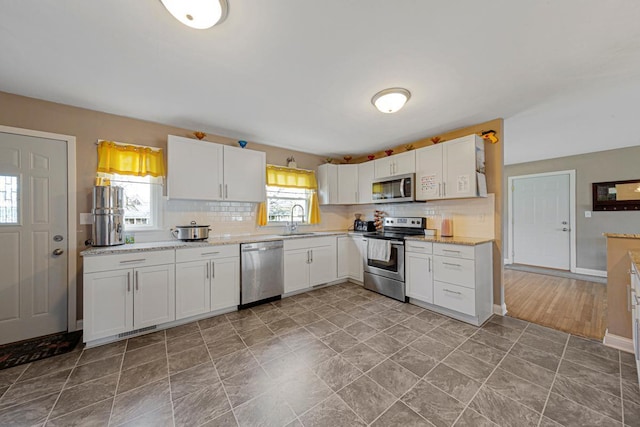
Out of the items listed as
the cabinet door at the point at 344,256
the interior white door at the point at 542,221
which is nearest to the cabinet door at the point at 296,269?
the cabinet door at the point at 344,256

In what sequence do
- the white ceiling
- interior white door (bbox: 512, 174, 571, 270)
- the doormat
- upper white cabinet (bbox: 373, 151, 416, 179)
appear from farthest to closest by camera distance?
interior white door (bbox: 512, 174, 571, 270), upper white cabinet (bbox: 373, 151, 416, 179), the doormat, the white ceiling

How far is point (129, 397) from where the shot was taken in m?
1.63

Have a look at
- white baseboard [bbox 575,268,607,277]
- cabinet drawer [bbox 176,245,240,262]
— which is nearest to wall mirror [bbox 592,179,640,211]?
white baseboard [bbox 575,268,607,277]

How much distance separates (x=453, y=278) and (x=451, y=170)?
137cm

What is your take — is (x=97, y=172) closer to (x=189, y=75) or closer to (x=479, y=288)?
(x=189, y=75)

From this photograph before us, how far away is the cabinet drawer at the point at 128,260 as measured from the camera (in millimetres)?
2225

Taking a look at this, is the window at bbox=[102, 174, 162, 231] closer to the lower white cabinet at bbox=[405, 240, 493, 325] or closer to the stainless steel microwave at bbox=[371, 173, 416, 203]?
the stainless steel microwave at bbox=[371, 173, 416, 203]

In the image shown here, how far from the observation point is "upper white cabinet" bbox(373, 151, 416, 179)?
3615mm

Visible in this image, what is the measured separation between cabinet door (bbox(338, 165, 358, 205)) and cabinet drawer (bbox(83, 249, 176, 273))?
2.84 meters

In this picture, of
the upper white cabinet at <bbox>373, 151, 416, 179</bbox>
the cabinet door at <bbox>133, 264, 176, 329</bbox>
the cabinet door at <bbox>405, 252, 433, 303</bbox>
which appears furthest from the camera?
the upper white cabinet at <bbox>373, 151, 416, 179</bbox>

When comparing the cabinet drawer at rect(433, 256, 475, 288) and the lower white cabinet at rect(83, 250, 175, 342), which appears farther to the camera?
the cabinet drawer at rect(433, 256, 475, 288)

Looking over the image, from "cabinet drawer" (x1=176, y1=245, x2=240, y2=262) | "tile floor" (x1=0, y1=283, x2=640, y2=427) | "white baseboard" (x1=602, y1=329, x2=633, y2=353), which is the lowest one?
"tile floor" (x1=0, y1=283, x2=640, y2=427)

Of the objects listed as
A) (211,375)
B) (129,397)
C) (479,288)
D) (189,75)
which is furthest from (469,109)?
(129,397)

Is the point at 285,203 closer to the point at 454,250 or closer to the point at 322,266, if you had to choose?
the point at 322,266
